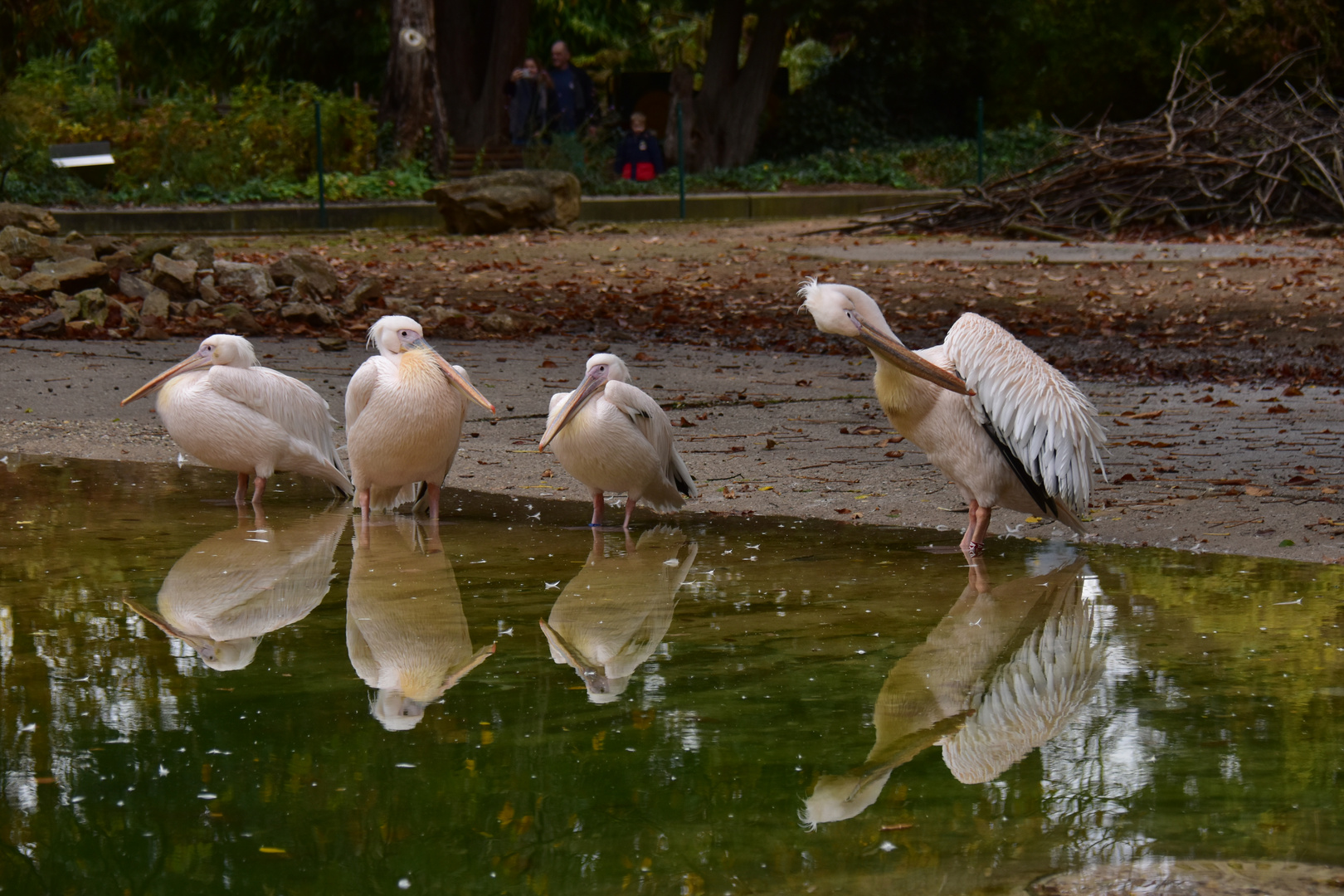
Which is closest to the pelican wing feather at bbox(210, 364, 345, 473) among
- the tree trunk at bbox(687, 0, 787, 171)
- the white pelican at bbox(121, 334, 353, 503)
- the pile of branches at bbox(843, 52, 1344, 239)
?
the white pelican at bbox(121, 334, 353, 503)

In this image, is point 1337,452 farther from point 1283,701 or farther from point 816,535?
point 1283,701

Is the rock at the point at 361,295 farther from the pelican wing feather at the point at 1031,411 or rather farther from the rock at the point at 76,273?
the pelican wing feather at the point at 1031,411

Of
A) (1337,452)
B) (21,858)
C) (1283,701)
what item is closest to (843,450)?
(1337,452)

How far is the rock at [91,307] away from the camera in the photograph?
9.67 metres

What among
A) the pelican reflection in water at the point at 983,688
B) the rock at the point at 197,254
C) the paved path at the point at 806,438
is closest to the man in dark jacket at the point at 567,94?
the rock at the point at 197,254

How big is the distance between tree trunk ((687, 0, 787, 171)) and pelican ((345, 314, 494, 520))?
19969 mm

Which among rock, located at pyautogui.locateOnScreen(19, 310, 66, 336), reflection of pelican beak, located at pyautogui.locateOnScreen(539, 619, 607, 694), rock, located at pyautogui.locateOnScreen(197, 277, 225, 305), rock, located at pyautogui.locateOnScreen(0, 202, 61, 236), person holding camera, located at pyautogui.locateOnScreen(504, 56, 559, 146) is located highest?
person holding camera, located at pyautogui.locateOnScreen(504, 56, 559, 146)

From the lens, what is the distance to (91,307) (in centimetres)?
970

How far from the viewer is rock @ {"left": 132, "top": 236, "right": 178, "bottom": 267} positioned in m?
10.7

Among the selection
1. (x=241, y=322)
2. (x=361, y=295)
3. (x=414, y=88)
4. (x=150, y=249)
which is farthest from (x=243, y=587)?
(x=414, y=88)

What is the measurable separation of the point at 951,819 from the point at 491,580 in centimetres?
200

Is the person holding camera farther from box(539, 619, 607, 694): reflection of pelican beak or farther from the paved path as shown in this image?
box(539, 619, 607, 694): reflection of pelican beak

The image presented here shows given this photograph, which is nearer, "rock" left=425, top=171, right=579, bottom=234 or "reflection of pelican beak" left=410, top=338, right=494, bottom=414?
"reflection of pelican beak" left=410, top=338, right=494, bottom=414

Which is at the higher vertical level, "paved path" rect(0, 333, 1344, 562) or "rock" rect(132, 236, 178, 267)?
"rock" rect(132, 236, 178, 267)
